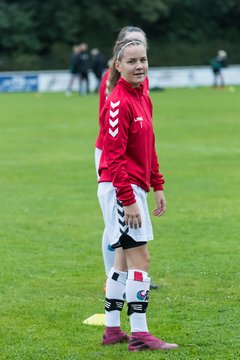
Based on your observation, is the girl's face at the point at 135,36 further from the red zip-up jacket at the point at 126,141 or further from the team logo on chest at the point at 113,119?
the team logo on chest at the point at 113,119

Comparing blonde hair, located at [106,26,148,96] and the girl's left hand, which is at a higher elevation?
blonde hair, located at [106,26,148,96]

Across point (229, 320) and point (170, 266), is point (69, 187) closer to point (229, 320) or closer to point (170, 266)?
point (170, 266)

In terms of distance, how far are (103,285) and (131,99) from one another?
8.56 ft

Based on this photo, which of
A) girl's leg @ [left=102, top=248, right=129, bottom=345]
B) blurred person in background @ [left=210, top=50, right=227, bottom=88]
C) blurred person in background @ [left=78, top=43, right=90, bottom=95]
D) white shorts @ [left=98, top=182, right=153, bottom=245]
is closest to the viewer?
white shorts @ [left=98, top=182, right=153, bottom=245]

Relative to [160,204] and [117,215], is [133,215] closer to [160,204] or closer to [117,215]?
[117,215]

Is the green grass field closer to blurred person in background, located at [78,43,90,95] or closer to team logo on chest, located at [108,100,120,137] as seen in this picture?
Result: team logo on chest, located at [108,100,120,137]

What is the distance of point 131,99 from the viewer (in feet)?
19.6

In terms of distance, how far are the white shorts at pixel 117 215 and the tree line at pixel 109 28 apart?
55.1m

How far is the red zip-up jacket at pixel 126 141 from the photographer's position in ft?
19.1

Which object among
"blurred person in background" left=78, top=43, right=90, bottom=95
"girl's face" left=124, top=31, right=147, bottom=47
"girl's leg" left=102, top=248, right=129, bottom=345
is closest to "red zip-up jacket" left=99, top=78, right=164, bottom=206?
"girl's face" left=124, top=31, right=147, bottom=47

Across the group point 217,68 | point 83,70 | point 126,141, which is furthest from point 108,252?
point 217,68

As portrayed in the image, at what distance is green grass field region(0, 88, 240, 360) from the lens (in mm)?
6441

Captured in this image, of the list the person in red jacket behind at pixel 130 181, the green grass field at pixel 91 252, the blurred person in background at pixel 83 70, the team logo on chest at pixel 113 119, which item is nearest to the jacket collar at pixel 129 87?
the person in red jacket behind at pixel 130 181

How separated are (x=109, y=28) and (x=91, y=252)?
5875 centimetres
